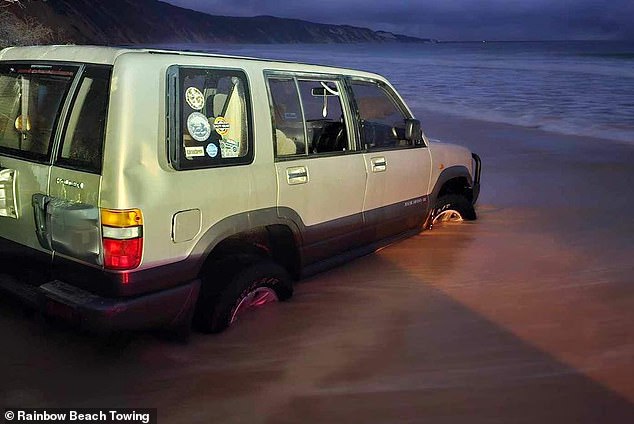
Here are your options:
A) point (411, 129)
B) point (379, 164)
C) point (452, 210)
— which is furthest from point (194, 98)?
point (452, 210)

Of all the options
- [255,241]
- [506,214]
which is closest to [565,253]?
[506,214]

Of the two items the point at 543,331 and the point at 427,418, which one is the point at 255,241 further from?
the point at 543,331

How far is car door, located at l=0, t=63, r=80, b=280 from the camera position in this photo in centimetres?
366

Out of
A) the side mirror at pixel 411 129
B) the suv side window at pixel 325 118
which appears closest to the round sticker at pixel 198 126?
the suv side window at pixel 325 118

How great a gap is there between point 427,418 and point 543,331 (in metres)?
1.45

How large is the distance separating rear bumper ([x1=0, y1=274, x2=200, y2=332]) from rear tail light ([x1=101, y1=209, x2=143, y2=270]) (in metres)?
0.21

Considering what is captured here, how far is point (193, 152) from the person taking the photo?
3.68 m

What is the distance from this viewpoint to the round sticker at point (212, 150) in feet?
12.4

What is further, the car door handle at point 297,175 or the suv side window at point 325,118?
the suv side window at point 325,118

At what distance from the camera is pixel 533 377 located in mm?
3812

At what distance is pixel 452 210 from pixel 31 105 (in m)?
4.27

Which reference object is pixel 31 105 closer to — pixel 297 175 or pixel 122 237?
pixel 122 237

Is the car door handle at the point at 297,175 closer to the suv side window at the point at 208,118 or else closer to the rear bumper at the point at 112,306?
the suv side window at the point at 208,118

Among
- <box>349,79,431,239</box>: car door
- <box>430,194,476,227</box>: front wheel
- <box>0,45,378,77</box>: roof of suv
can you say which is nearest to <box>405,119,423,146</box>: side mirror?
<box>349,79,431,239</box>: car door
